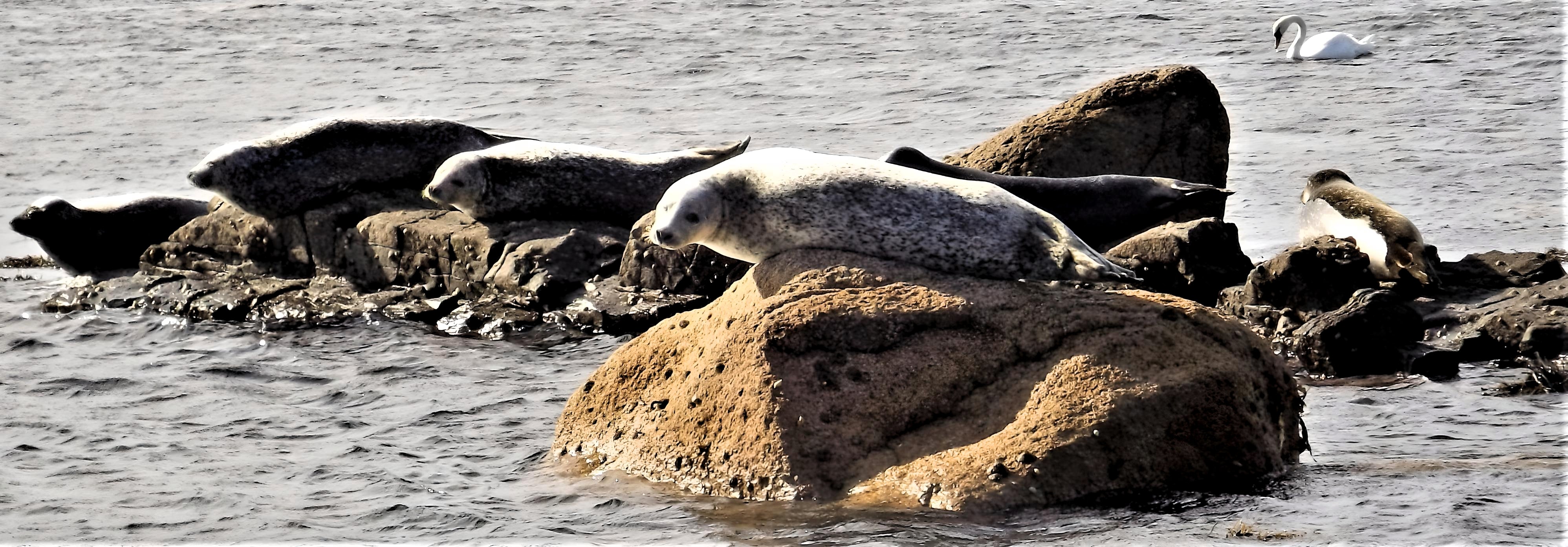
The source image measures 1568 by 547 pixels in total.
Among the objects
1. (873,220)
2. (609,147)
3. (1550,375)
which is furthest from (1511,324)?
(609,147)

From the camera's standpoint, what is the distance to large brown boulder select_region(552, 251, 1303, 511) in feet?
17.7

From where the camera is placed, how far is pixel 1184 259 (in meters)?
8.41

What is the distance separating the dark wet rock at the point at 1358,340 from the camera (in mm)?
7336

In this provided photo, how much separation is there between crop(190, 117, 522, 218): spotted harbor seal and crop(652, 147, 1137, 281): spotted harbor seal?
14.3ft

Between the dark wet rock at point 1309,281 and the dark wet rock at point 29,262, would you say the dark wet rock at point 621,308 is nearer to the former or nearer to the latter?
the dark wet rock at point 1309,281

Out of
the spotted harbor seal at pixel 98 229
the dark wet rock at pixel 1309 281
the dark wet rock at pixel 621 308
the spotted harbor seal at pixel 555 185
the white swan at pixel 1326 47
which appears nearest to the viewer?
the dark wet rock at pixel 1309 281

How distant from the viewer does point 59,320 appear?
9.72 m

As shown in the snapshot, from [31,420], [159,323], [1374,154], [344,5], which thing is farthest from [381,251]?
[344,5]

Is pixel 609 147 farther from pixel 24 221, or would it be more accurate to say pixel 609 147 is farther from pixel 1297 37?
pixel 1297 37

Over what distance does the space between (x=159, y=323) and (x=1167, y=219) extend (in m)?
5.46

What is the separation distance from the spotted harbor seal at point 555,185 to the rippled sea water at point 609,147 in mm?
1085

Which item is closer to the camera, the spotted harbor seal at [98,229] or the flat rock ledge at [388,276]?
the flat rock ledge at [388,276]

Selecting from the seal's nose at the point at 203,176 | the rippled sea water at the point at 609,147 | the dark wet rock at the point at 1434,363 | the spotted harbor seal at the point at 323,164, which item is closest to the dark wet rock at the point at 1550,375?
the rippled sea water at the point at 609,147

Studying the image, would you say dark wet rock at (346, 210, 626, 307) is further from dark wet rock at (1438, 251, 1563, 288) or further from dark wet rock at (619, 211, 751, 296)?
dark wet rock at (1438, 251, 1563, 288)
